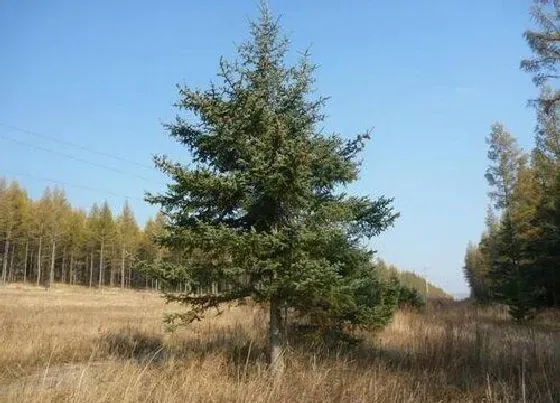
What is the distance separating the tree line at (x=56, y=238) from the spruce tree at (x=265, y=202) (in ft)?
178

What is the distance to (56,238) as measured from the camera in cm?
7388

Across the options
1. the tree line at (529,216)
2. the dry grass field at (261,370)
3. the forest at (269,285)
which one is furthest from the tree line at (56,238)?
the forest at (269,285)

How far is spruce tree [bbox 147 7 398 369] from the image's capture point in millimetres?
7410

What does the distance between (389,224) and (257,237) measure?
9.43 ft

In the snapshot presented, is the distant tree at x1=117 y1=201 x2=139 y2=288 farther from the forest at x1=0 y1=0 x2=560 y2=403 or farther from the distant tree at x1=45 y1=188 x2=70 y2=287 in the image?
the forest at x1=0 y1=0 x2=560 y2=403

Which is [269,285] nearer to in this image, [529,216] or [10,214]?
[529,216]

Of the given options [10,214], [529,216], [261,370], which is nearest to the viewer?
[261,370]

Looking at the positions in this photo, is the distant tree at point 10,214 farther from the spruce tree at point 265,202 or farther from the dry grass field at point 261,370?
the spruce tree at point 265,202

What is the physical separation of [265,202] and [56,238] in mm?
73729

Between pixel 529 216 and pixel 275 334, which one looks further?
pixel 529 216

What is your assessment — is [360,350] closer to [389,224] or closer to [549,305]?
[389,224]

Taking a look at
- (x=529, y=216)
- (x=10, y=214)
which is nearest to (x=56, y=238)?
(x=10, y=214)

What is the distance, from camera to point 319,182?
28.0 ft

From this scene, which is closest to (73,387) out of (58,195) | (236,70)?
(236,70)
